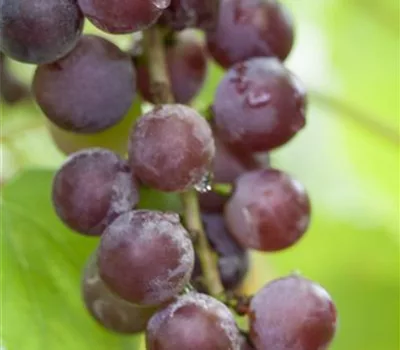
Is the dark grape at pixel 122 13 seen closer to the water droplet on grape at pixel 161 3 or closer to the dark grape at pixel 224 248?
the water droplet on grape at pixel 161 3

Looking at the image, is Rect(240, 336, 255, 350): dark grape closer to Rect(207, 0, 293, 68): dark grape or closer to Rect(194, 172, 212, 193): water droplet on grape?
Rect(194, 172, 212, 193): water droplet on grape

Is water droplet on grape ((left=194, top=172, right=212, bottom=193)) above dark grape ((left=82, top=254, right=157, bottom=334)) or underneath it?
above

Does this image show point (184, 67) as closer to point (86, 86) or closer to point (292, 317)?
point (86, 86)

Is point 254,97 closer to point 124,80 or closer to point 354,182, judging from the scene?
point 124,80

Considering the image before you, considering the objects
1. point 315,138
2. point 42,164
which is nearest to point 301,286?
point 42,164

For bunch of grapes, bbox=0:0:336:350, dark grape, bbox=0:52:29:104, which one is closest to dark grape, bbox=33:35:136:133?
bunch of grapes, bbox=0:0:336:350

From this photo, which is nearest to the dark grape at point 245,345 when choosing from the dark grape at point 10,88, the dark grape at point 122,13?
the dark grape at point 122,13

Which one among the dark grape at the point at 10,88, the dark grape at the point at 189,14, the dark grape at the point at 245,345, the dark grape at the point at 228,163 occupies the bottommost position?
the dark grape at the point at 10,88

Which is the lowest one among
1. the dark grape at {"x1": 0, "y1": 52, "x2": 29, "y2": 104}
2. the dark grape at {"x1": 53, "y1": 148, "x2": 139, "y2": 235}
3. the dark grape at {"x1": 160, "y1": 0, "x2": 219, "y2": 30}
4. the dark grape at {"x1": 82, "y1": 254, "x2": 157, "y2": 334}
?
the dark grape at {"x1": 0, "y1": 52, "x2": 29, "y2": 104}
